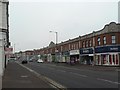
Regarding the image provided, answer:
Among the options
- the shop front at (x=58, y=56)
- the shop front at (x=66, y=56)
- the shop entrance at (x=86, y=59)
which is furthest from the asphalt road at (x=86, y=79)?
the shop front at (x=58, y=56)

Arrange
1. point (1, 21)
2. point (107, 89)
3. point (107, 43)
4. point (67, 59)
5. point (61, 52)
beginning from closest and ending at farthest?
point (107, 89)
point (1, 21)
point (107, 43)
point (67, 59)
point (61, 52)

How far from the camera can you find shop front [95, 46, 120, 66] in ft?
212

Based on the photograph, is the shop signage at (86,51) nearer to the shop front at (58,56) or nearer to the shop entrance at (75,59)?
the shop entrance at (75,59)

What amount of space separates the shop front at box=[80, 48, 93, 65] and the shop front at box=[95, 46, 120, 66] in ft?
21.0

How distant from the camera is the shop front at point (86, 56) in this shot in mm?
75438

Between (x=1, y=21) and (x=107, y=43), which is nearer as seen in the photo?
(x=1, y=21)

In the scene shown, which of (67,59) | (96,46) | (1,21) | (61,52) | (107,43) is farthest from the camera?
(61,52)

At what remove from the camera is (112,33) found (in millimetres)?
65875

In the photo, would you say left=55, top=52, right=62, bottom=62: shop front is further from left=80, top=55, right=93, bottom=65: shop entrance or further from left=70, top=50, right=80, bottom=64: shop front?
left=80, top=55, right=93, bottom=65: shop entrance

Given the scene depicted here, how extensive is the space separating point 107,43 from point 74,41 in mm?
25024

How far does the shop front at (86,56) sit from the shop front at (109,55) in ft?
21.0

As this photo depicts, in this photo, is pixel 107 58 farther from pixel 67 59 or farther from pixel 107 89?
pixel 107 89

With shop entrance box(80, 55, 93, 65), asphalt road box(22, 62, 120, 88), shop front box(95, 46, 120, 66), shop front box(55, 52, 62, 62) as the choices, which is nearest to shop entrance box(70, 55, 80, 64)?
shop entrance box(80, 55, 93, 65)

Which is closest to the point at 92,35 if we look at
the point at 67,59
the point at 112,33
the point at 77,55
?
the point at 112,33
